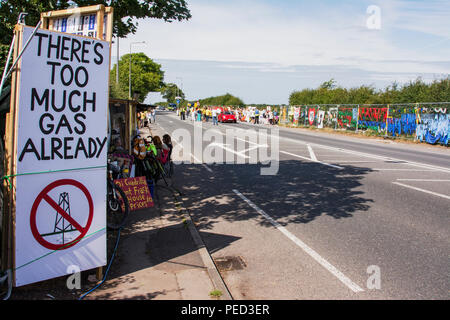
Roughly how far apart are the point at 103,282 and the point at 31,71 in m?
2.33

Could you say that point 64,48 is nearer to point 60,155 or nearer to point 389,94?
point 60,155

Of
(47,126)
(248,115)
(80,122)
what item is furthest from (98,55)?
(248,115)

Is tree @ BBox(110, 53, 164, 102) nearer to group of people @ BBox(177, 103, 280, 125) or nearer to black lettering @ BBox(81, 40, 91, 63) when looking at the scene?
group of people @ BBox(177, 103, 280, 125)

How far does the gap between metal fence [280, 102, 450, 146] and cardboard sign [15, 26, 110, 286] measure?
2322 cm

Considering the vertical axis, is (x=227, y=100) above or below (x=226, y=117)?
above

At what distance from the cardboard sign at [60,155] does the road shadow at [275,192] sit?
2661 mm

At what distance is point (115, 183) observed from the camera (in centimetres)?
690

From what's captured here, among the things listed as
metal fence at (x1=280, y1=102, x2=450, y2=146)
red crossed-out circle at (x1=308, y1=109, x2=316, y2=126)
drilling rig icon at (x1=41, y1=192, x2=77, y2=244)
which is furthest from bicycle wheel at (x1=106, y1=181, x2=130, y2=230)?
red crossed-out circle at (x1=308, y1=109, x2=316, y2=126)

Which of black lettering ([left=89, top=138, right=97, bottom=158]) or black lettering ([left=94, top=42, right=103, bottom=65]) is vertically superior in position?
black lettering ([left=94, top=42, right=103, bottom=65])

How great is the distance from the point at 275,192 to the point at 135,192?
11.4 feet

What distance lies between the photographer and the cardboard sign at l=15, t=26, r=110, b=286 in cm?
Answer: 391

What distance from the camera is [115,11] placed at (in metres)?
9.26

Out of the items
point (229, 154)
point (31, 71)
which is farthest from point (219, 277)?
point (229, 154)

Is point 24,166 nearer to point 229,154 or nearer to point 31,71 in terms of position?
point 31,71
